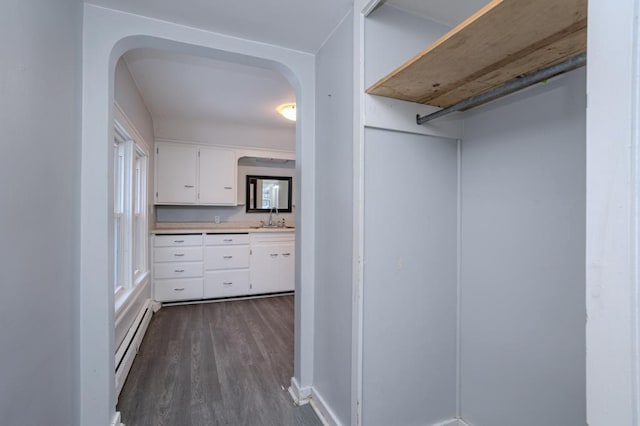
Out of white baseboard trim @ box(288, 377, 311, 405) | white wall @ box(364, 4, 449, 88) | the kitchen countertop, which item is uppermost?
white wall @ box(364, 4, 449, 88)

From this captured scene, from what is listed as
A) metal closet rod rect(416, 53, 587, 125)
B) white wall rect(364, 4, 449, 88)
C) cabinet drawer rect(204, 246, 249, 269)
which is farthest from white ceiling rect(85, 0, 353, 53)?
cabinet drawer rect(204, 246, 249, 269)

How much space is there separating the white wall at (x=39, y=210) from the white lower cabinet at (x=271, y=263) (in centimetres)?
266

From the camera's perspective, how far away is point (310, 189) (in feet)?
6.16

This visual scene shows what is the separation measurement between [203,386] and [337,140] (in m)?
1.86

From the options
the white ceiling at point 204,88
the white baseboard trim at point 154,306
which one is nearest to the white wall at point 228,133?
the white ceiling at point 204,88

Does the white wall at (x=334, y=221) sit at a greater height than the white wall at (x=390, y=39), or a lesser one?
lesser

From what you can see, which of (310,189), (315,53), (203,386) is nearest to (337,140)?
(310,189)

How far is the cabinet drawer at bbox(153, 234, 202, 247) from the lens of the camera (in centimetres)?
360

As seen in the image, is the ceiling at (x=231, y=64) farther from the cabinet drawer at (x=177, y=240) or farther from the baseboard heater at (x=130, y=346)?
the baseboard heater at (x=130, y=346)

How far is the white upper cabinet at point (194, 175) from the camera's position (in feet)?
12.6

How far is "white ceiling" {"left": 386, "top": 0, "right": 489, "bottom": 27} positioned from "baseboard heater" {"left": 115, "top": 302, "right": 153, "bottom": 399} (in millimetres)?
2717

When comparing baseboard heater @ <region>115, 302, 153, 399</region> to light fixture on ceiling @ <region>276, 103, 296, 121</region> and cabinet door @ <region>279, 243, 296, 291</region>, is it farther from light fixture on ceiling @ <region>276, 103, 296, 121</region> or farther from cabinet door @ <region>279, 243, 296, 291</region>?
light fixture on ceiling @ <region>276, 103, 296, 121</region>

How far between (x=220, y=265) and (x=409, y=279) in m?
3.00

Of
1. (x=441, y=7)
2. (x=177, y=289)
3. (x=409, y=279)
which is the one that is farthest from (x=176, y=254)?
(x=441, y=7)
